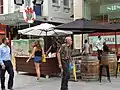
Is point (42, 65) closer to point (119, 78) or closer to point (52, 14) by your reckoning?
point (119, 78)

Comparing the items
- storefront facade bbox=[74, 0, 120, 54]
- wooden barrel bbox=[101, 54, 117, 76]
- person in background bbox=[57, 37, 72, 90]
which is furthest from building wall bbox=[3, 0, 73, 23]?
person in background bbox=[57, 37, 72, 90]

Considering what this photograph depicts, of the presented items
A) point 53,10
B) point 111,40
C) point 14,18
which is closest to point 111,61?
point 111,40

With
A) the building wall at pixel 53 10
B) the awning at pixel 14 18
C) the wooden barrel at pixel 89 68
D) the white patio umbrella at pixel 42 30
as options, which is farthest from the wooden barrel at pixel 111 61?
the building wall at pixel 53 10

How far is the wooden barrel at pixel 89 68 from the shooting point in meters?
13.2

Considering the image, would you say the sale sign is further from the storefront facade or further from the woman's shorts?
the woman's shorts

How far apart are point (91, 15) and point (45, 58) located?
365 inches

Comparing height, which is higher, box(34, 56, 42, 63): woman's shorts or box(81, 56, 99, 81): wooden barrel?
box(34, 56, 42, 63): woman's shorts

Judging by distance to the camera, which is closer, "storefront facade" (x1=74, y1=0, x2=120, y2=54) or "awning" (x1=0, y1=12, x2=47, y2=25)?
"storefront facade" (x1=74, y1=0, x2=120, y2=54)

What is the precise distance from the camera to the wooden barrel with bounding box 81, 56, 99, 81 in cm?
1318

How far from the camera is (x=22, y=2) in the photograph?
25188mm

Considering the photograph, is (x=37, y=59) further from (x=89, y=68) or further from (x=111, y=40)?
(x=111, y=40)

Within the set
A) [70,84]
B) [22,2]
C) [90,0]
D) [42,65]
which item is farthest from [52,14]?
[70,84]

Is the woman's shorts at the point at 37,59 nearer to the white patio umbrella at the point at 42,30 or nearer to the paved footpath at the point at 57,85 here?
the paved footpath at the point at 57,85

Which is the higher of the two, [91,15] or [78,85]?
[91,15]
